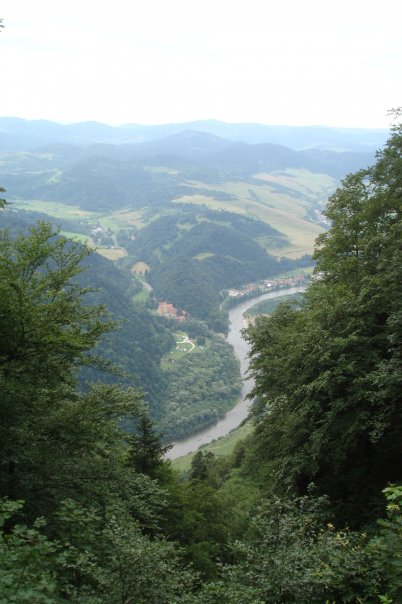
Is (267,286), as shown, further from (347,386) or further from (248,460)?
(347,386)

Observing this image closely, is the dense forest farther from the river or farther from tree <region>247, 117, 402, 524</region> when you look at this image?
the river

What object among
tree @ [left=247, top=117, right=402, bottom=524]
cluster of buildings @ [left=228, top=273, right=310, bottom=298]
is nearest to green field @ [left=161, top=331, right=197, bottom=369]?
cluster of buildings @ [left=228, top=273, right=310, bottom=298]

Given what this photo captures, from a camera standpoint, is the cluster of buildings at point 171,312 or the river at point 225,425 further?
the cluster of buildings at point 171,312

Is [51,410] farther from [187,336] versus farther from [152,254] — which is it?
[152,254]

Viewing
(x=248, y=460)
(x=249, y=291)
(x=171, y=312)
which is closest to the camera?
(x=248, y=460)

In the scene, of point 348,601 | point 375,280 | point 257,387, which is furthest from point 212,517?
point 348,601

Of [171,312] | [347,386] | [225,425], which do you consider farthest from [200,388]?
[347,386]

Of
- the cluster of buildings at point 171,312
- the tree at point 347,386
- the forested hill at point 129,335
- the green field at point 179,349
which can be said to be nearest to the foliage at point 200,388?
the green field at point 179,349

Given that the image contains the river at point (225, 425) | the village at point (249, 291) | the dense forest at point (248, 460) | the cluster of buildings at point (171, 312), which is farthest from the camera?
the village at point (249, 291)

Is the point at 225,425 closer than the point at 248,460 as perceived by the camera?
No

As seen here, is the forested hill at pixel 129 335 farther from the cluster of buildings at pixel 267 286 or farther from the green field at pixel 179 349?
the cluster of buildings at pixel 267 286
